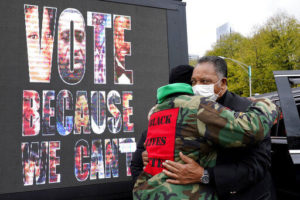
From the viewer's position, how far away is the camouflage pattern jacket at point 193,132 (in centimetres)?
141

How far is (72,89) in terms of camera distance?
2828 millimetres

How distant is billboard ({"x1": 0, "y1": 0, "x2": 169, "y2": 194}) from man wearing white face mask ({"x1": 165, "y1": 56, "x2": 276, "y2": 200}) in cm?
128

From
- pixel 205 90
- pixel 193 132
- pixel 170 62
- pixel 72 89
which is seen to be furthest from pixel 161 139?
pixel 170 62

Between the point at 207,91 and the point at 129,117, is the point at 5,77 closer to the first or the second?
the point at 129,117

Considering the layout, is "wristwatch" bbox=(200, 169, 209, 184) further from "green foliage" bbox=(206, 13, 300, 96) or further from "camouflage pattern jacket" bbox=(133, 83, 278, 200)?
"green foliage" bbox=(206, 13, 300, 96)

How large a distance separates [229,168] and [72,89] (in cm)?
183

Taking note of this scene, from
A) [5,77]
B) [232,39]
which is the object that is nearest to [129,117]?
[5,77]

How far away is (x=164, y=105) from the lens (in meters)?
1.62

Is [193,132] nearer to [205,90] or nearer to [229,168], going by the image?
[229,168]

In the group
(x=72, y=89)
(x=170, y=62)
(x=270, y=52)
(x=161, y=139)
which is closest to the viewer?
(x=161, y=139)

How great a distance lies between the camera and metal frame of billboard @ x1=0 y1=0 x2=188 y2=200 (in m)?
2.62

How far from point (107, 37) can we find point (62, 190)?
5.34 feet

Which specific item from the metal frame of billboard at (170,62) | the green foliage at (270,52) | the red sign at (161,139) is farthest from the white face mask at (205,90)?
the green foliage at (270,52)

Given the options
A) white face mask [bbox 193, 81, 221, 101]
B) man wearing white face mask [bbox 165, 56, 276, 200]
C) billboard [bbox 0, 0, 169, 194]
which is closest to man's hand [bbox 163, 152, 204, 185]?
man wearing white face mask [bbox 165, 56, 276, 200]
